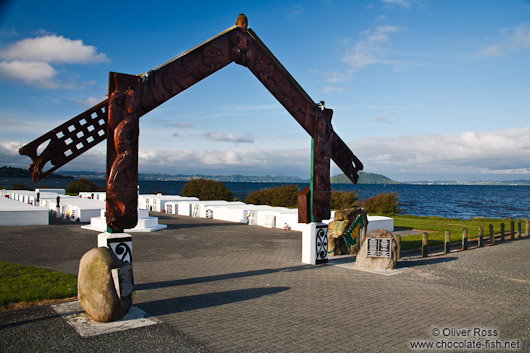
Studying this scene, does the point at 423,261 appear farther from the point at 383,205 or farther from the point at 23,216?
the point at 383,205

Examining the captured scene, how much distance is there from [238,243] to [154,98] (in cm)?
925

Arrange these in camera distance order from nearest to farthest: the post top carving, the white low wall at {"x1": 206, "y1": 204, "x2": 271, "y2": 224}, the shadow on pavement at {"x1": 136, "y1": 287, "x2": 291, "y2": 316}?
the shadow on pavement at {"x1": 136, "y1": 287, "x2": 291, "y2": 316}
the post top carving
the white low wall at {"x1": 206, "y1": 204, "x2": 271, "y2": 224}

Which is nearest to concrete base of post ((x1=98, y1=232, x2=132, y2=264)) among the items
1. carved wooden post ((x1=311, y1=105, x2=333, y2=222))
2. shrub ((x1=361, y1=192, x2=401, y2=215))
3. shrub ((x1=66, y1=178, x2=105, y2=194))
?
carved wooden post ((x1=311, y1=105, x2=333, y2=222))

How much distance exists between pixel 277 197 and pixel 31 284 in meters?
29.8

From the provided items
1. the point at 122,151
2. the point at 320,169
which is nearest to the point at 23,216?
the point at 122,151

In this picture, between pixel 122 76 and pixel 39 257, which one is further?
pixel 39 257

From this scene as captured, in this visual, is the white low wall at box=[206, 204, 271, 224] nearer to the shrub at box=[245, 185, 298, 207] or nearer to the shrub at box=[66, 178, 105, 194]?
the shrub at box=[245, 185, 298, 207]

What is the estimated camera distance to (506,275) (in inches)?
444

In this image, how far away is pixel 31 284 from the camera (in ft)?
28.0

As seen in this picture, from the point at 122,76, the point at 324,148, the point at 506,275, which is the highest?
the point at 122,76

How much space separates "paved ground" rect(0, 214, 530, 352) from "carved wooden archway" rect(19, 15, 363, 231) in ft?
7.27

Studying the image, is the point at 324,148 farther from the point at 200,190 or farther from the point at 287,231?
the point at 200,190

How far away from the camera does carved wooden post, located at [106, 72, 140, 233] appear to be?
757 cm

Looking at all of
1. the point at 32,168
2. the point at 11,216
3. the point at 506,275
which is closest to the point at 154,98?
the point at 32,168
